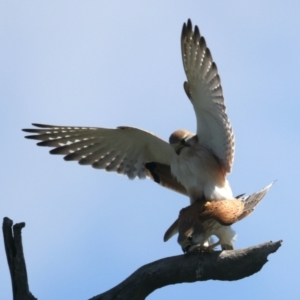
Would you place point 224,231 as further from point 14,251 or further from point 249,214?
point 14,251

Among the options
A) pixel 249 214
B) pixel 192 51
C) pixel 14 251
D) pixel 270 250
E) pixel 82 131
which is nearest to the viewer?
pixel 14 251

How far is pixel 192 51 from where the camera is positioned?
7406 millimetres

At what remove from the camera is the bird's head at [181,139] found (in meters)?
7.40

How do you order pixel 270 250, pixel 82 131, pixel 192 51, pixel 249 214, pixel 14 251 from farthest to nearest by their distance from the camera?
1. pixel 82 131
2. pixel 192 51
3. pixel 249 214
4. pixel 270 250
5. pixel 14 251

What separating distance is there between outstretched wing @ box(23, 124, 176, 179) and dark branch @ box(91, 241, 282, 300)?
2.24m

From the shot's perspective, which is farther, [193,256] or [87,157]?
[87,157]

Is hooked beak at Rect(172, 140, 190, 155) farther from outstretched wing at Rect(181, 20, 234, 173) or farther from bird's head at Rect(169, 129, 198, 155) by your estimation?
outstretched wing at Rect(181, 20, 234, 173)

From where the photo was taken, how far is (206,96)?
7.26 meters

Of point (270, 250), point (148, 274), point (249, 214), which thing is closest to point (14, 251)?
point (148, 274)

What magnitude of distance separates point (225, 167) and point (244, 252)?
5.46 feet

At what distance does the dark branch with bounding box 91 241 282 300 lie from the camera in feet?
18.9

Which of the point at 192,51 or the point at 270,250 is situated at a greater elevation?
the point at 192,51

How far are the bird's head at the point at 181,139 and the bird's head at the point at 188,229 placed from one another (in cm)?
68

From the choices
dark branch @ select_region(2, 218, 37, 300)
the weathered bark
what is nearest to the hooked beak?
the weathered bark
